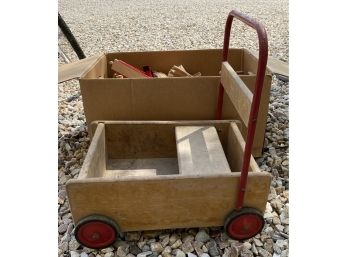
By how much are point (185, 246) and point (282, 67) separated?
1747 mm

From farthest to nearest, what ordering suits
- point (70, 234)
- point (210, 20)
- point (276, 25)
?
point (210, 20) → point (276, 25) → point (70, 234)

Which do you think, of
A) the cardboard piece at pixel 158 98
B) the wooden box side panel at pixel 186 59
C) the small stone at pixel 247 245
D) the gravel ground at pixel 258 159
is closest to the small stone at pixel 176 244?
the gravel ground at pixel 258 159

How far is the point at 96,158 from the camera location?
2.35m

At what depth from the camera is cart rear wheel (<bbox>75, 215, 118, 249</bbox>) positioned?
2.00 m

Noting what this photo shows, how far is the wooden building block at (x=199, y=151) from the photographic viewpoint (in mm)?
2312

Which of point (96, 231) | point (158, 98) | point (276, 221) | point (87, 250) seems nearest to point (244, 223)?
point (276, 221)

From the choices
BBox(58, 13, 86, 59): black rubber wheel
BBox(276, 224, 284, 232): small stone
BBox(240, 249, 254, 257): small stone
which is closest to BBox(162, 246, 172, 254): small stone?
BBox(240, 249, 254, 257): small stone

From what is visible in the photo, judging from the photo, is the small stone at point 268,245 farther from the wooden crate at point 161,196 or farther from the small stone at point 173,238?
the small stone at point 173,238

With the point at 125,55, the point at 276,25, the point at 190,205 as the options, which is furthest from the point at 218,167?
the point at 276,25

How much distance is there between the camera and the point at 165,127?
9.04 ft

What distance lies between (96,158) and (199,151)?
0.79 metres

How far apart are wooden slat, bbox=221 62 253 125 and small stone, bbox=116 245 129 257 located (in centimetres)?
115

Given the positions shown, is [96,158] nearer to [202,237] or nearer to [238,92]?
[202,237]

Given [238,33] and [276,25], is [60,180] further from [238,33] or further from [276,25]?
[276,25]
